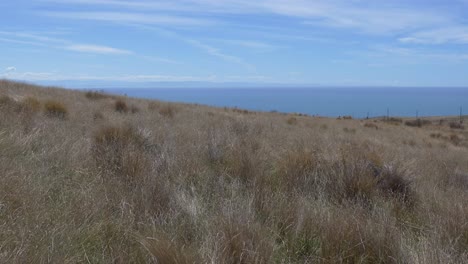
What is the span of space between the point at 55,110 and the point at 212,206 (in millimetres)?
7957

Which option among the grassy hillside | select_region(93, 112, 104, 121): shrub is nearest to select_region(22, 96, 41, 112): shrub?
select_region(93, 112, 104, 121): shrub

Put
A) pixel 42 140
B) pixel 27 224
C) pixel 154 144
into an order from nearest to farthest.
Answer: pixel 27 224, pixel 42 140, pixel 154 144

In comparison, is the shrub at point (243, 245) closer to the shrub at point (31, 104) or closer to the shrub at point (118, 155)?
the shrub at point (118, 155)

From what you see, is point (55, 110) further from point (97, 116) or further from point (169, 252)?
point (169, 252)

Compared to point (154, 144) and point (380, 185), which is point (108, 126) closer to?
point (154, 144)

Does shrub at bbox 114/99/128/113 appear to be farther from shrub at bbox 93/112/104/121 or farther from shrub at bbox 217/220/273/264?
shrub at bbox 217/220/273/264

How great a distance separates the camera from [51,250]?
3.03 metres

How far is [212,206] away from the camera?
468 cm

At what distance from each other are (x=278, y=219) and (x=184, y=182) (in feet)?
4.82

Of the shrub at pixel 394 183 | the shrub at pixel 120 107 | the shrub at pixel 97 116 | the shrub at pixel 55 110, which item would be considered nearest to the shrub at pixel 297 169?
the shrub at pixel 394 183

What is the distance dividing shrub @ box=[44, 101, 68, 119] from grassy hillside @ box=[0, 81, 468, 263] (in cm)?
353

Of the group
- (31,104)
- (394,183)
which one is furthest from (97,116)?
(394,183)

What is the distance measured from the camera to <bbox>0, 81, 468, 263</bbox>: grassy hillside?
11.1 feet

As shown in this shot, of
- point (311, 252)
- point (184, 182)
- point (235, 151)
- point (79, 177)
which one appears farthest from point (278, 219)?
point (235, 151)
